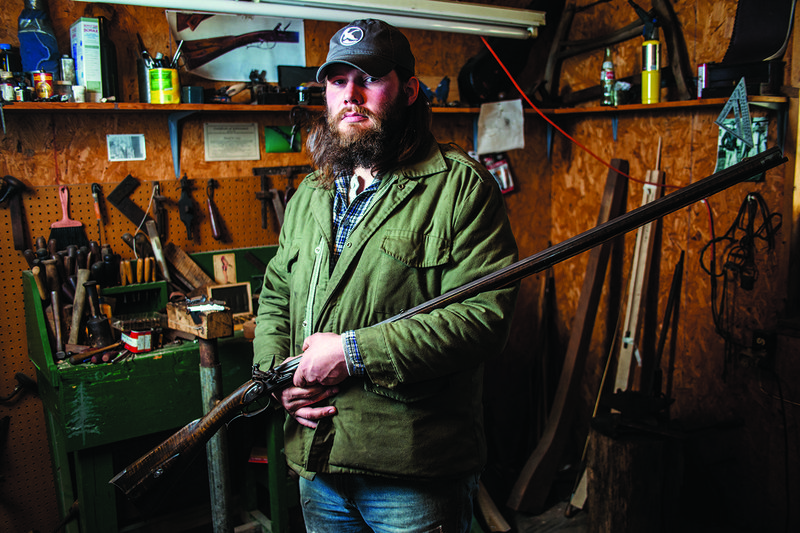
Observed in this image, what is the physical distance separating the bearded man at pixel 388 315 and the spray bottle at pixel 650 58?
1.69m

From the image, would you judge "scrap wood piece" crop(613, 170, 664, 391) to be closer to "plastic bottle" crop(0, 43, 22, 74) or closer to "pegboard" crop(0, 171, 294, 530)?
"pegboard" crop(0, 171, 294, 530)

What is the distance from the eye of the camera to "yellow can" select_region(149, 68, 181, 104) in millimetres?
2498

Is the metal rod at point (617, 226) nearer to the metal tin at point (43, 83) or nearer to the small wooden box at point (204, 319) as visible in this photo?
the small wooden box at point (204, 319)

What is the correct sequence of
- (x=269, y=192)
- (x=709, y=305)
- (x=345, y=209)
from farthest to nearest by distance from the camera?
1. (x=269, y=192)
2. (x=709, y=305)
3. (x=345, y=209)

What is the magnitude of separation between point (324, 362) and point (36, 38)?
1.92 metres

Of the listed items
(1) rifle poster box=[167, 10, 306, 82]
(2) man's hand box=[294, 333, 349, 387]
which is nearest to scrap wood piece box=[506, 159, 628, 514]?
(1) rifle poster box=[167, 10, 306, 82]

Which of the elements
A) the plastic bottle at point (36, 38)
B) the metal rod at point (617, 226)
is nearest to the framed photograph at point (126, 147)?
the plastic bottle at point (36, 38)

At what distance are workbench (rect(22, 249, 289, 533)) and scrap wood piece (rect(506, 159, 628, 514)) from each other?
1.25 meters

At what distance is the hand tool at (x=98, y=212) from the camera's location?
2561 millimetres

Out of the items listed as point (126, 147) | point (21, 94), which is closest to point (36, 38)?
point (21, 94)

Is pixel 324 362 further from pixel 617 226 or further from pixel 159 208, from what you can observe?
pixel 159 208

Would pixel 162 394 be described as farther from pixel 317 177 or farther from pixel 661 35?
pixel 661 35

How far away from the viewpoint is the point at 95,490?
→ 84.4 inches

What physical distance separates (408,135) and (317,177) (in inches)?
10.8
